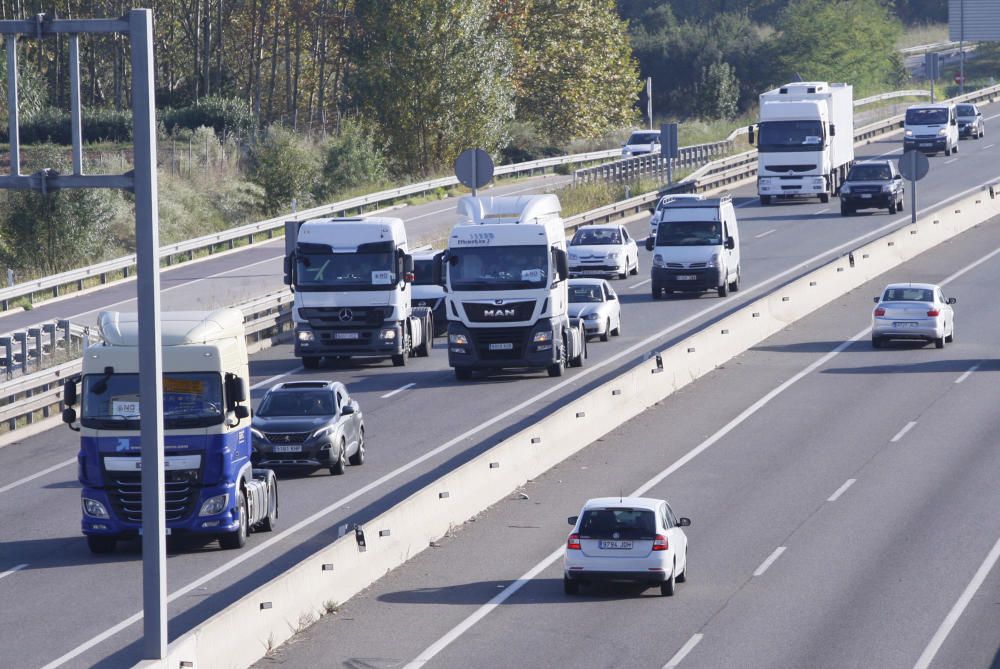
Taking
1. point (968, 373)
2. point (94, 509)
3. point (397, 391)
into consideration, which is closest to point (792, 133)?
point (968, 373)

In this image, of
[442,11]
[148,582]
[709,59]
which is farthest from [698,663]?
[709,59]

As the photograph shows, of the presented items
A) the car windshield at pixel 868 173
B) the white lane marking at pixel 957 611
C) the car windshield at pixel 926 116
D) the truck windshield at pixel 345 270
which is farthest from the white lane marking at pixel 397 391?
the car windshield at pixel 926 116

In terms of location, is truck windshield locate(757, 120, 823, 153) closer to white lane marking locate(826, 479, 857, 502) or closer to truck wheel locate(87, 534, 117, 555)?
white lane marking locate(826, 479, 857, 502)

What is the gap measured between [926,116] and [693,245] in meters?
34.9

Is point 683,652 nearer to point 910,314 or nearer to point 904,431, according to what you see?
point 904,431

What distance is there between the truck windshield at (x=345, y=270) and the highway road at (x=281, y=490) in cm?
A: 196

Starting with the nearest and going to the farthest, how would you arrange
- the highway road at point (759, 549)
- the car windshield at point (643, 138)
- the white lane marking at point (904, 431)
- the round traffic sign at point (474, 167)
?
the highway road at point (759, 549) < the white lane marking at point (904, 431) < the round traffic sign at point (474, 167) < the car windshield at point (643, 138)

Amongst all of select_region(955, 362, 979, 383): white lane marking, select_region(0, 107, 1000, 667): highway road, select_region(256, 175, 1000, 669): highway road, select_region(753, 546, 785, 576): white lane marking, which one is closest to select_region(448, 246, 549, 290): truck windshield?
select_region(0, 107, 1000, 667): highway road

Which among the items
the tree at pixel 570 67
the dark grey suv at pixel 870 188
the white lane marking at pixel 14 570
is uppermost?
the tree at pixel 570 67

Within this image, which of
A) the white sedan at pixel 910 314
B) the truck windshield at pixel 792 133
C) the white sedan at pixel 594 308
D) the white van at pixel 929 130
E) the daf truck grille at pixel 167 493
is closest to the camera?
the daf truck grille at pixel 167 493

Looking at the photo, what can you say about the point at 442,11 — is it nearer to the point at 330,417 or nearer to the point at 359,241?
the point at 359,241

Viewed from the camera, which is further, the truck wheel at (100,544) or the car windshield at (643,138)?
the car windshield at (643,138)

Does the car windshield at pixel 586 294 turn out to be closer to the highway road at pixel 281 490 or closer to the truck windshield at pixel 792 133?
the highway road at pixel 281 490

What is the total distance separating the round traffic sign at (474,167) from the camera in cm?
4044
